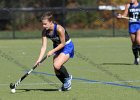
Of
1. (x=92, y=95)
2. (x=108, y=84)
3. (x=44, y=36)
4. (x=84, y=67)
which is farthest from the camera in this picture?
(x=84, y=67)

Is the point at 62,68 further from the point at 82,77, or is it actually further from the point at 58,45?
the point at 82,77

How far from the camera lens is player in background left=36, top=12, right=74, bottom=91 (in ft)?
36.8

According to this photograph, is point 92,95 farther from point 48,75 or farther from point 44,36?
point 48,75

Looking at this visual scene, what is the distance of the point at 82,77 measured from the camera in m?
14.1

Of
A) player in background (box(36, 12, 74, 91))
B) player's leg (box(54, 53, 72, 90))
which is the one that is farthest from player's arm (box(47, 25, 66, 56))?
player's leg (box(54, 53, 72, 90))

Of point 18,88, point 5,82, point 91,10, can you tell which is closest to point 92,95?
point 18,88

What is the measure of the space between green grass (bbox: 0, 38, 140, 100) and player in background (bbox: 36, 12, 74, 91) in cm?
35

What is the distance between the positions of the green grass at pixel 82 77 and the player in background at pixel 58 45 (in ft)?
1.15

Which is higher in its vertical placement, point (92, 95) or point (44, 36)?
point (44, 36)

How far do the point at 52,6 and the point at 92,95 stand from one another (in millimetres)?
24616

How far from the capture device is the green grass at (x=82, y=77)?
10914 millimetres

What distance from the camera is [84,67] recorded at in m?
16.7

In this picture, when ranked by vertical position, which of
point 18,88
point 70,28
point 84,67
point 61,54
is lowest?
point 70,28

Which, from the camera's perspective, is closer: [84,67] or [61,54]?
[61,54]
